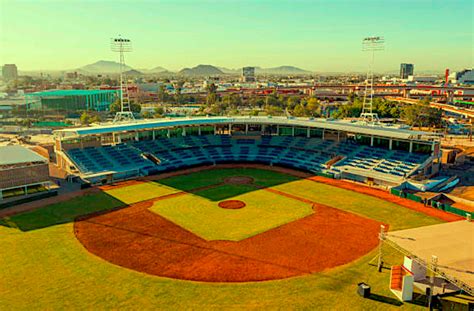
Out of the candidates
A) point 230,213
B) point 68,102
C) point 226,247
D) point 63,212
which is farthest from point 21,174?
point 68,102

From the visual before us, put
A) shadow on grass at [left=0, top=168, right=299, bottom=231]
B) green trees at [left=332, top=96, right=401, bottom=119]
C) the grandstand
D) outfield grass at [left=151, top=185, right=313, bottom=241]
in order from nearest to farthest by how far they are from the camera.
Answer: outfield grass at [left=151, top=185, right=313, bottom=241]
shadow on grass at [left=0, top=168, right=299, bottom=231]
the grandstand
green trees at [left=332, top=96, right=401, bottom=119]

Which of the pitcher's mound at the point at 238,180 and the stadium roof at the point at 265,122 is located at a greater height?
the stadium roof at the point at 265,122

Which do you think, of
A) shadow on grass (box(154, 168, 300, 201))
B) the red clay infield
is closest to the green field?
the red clay infield

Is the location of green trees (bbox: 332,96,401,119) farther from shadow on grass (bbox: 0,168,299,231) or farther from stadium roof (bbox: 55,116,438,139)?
shadow on grass (bbox: 0,168,299,231)

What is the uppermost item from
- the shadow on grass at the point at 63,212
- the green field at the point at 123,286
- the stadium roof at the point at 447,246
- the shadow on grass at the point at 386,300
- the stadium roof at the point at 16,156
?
the stadium roof at the point at 16,156

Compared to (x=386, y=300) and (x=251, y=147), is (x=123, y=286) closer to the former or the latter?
(x=386, y=300)

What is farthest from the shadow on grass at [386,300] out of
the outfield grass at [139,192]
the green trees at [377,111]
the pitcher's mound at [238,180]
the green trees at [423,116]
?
the green trees at [377,111]

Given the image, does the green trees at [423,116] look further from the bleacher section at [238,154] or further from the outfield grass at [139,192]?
the outfield grass at [139,192]
